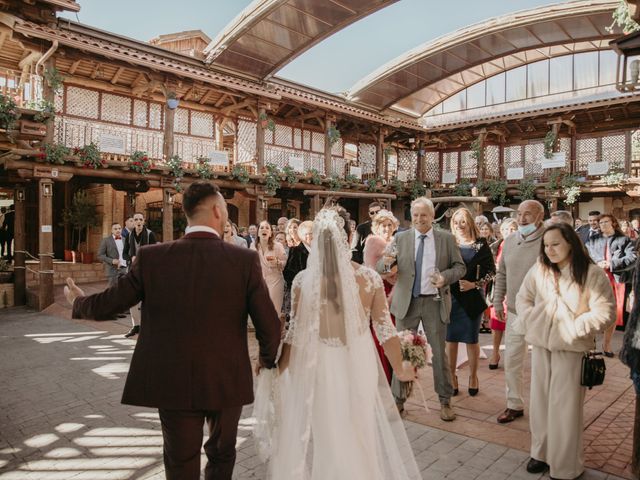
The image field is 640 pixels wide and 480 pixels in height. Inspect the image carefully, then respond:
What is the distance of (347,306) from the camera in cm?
275

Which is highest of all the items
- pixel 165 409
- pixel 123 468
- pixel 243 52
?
pixel 243 52

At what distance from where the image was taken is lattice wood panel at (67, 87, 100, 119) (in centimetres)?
1406

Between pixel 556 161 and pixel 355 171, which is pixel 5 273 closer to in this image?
pixel 355 171

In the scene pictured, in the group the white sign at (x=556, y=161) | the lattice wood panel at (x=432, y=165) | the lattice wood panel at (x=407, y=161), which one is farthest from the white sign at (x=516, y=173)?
the lattice wood panel at (x=407, y=161)

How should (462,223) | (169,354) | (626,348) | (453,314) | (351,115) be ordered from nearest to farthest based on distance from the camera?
(169,354), (626,348), (453,314), (462,223), (351,115)

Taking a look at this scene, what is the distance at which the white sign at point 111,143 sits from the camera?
12.8m

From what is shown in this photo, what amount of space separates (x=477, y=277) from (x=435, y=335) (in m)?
1.09

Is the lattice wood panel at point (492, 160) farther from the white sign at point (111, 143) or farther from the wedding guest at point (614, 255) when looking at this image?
the white sign at point (111, 143)

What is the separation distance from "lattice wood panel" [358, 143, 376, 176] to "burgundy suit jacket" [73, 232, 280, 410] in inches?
788

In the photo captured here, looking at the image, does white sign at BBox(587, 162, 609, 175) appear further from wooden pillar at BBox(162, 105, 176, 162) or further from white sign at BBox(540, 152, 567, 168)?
wooden pillar at BBox(162, 105, 176, 162)

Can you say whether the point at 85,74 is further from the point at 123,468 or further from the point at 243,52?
the point at 123,468

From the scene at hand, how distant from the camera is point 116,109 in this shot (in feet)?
49.2

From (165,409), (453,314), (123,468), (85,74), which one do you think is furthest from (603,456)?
(85,74)

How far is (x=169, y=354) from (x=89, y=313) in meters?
0.47
